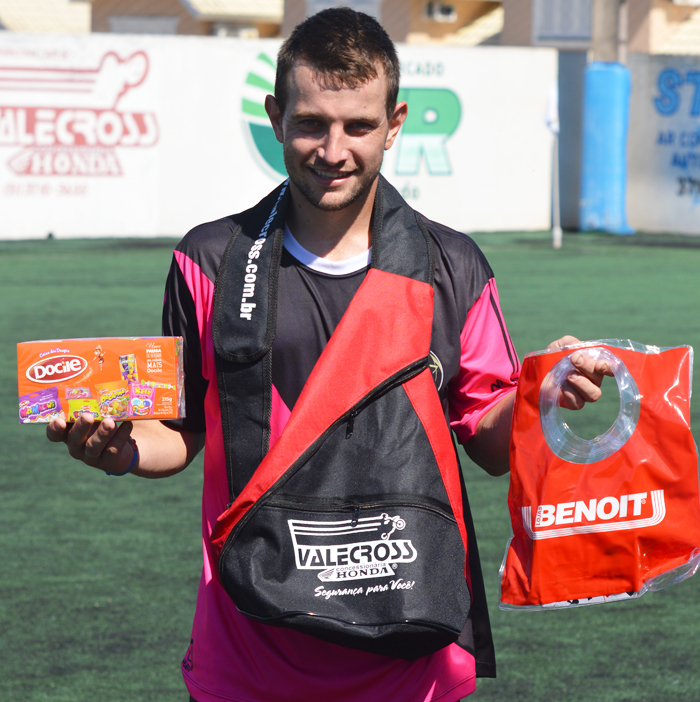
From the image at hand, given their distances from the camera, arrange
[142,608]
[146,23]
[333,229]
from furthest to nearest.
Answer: [146,23] → [142,608] → [333,229]

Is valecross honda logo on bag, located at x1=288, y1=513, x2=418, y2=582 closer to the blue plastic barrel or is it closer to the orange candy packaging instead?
the orange candy packaging

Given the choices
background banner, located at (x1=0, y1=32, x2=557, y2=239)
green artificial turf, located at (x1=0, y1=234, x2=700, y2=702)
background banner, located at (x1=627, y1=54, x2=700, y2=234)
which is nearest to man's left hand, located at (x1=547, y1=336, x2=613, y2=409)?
green artificial turf, located at (x1=0, y1=234, x2=700, y2=702)

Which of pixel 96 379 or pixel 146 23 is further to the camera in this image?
pixel 146 23

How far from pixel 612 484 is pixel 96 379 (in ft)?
2.88

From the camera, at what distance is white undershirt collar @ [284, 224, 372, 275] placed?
1.99 m

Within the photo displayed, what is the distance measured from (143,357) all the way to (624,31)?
20085 millimetres

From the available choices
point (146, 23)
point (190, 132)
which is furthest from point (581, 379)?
point (146, 23)

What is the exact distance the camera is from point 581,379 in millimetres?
1909

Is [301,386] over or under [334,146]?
under

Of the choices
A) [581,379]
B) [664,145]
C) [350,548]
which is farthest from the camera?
[664,145]

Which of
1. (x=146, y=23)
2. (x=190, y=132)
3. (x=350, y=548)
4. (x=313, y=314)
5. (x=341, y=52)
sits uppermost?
(x=146, y=23)

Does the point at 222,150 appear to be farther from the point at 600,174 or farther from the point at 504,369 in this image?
the point at 504,369

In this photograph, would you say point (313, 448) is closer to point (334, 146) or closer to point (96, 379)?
point (96, 379)

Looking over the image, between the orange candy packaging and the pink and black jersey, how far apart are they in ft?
0.48
